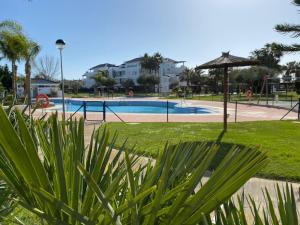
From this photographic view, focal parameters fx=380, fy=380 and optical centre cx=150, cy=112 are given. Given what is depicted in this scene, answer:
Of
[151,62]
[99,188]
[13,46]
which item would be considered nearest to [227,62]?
[99,188]

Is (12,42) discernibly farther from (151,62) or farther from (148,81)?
(151,62)

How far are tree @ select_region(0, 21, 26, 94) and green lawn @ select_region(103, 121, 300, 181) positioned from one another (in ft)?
55.3

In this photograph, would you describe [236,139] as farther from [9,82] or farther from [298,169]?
[9,82]

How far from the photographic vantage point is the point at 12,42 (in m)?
28.7

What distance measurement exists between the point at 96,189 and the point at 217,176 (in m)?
0.27

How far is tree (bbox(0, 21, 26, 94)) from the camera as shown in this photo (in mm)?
27047

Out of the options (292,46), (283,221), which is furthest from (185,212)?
(292,46)

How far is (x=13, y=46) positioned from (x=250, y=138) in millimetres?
22835

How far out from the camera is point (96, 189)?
0.75 meters

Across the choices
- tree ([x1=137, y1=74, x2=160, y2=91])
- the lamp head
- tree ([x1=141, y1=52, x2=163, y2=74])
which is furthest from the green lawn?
tree ([x1=141, y1=52, x2=163, y2=74])

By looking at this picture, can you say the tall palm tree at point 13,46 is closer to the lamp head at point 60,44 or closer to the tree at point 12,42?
the tree at point 12,42

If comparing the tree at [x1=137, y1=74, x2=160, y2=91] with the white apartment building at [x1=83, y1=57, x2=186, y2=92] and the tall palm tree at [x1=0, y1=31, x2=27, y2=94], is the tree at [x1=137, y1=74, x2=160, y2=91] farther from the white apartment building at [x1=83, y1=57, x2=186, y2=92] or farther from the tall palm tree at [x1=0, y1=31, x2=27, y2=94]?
the tall palm tree at [x1=0, y1=31, x2=27, y2=94]

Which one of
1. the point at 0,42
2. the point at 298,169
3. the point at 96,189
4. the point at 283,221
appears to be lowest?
the point at 298,169

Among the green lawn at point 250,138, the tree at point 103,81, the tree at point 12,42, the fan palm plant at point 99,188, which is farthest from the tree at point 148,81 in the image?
the fan palm plant at point 99,188
